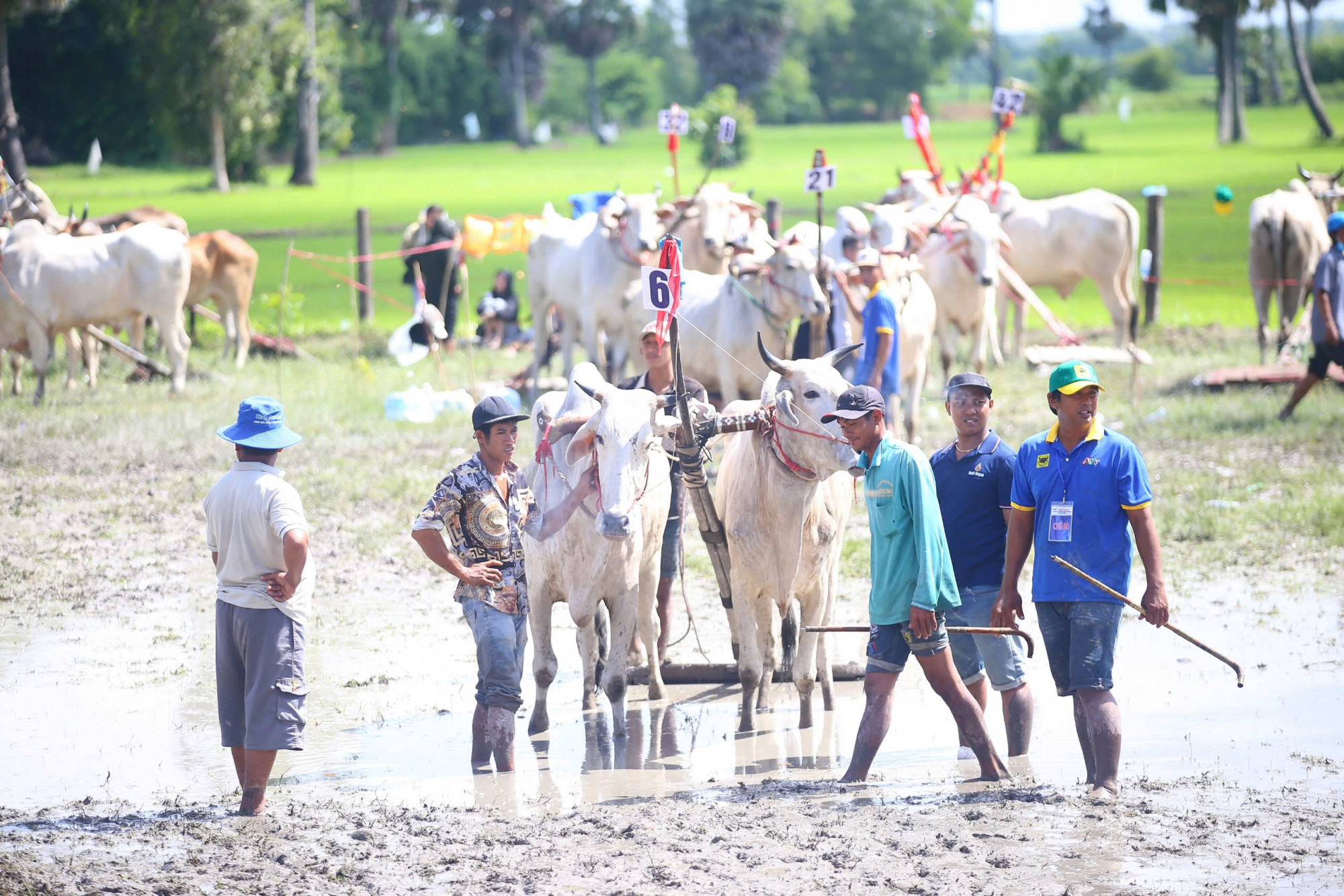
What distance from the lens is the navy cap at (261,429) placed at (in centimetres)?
636

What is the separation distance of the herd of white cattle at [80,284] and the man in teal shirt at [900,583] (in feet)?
43.2

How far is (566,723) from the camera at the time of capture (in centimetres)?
798

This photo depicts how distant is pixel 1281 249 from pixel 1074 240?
2.70 meters

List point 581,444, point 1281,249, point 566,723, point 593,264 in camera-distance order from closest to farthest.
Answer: point 581,444
point 566,723
point 593,264
point 1281,249

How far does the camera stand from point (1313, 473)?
12633 millimetres

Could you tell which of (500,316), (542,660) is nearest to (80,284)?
(500,316)

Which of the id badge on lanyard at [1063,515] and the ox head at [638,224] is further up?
the ox head at [638,224]

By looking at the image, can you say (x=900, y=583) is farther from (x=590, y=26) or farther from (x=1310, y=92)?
(x=590, y=26)

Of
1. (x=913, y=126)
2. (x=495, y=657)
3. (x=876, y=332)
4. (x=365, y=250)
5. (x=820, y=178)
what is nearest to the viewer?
(x=495, y=657)

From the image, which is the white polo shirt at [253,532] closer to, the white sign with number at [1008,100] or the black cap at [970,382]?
the black cap at [970,382]

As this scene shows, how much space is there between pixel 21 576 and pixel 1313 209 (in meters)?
15.9

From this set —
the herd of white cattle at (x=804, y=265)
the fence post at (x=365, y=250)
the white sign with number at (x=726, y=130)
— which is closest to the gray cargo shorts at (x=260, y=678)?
the herd of white cattle at (x=804, y=265)

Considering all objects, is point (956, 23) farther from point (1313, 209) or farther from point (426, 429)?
point (426, 429)

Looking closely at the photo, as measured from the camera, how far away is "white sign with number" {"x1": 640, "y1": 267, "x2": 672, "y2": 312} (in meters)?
7.68
